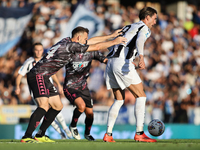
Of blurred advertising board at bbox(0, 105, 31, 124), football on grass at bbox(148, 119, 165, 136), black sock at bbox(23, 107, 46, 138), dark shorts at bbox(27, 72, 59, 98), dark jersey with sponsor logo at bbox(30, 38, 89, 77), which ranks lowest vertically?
blurred advertising board at bbox(0, 105, 31, 124)

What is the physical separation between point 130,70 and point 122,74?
0.16 m

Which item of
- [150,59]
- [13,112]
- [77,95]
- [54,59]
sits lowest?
[13,112]

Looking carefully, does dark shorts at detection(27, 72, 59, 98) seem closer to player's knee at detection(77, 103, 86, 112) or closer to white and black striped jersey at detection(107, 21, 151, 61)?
player's knee at detection(77, 103, 86, 112)

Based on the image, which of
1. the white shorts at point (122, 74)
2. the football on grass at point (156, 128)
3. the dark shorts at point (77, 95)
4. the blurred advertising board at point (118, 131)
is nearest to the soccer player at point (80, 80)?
the dark shorts at point (77, 95)

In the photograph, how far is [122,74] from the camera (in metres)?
5.95

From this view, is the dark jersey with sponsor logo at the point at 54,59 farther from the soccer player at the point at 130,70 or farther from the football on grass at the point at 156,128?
the football on grass at the point at 156,128

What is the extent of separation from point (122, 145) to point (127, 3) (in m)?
17.4

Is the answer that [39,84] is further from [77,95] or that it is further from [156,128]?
[156,128]

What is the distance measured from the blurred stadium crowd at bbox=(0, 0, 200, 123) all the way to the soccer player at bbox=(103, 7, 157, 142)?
680 centimetres

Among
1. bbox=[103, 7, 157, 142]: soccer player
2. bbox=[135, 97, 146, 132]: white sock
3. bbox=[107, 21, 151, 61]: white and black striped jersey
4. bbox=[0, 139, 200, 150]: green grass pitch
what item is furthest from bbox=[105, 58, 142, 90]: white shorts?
bbox=[0, 139, 200, 150]: green grass pitch

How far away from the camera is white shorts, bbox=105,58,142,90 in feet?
Answer: 19.4

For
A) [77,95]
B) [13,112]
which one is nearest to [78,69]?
[77,95]

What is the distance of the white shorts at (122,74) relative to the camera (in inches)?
233

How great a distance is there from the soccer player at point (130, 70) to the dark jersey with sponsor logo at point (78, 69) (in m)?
0.91
